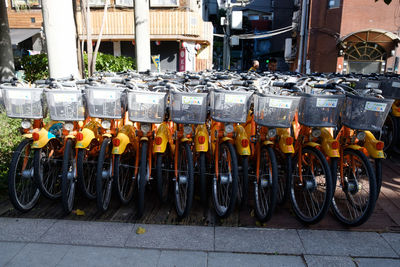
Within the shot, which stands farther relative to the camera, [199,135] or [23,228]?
[199,135]

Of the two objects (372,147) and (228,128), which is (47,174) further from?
(372,147)

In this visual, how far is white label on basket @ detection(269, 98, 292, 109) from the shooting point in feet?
11.5

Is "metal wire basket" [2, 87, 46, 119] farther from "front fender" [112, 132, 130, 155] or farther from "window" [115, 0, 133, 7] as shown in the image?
"window" [115, 0, 133, 7]

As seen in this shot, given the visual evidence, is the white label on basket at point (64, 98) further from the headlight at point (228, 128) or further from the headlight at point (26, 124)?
the headlight at point (228, 128)

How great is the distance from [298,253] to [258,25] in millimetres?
46372

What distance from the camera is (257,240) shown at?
3404mm

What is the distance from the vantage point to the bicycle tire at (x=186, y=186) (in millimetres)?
3596

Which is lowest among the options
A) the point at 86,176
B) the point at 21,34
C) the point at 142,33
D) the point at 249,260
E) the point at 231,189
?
the point at 249,260

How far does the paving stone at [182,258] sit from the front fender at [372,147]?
2.22 m

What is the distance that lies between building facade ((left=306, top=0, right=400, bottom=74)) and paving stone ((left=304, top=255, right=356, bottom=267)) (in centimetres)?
2033

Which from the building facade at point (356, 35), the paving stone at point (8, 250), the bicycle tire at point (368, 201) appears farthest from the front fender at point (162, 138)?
the building facade at point (356, 35)

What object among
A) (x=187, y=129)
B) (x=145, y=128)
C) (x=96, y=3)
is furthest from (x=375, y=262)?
(x=96, y=3)

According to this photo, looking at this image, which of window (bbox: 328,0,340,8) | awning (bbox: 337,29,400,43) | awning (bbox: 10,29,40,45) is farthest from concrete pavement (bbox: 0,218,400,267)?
window (bbox: 328,0,340,8)

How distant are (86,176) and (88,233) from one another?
129 cm
